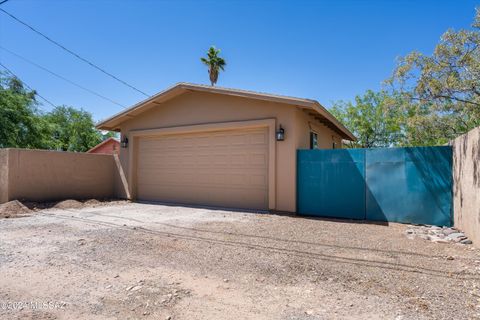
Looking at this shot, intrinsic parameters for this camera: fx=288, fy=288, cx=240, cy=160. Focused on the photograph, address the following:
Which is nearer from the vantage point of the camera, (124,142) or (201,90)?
(201,90)

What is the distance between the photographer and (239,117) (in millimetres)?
9406

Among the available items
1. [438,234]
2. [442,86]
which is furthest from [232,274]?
[442,86]

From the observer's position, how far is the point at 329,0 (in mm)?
9773

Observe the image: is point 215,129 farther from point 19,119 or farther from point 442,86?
point 19,119

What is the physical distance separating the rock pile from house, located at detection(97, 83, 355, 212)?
311 cm

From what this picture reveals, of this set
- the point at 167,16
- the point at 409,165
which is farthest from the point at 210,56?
the point at 409,165

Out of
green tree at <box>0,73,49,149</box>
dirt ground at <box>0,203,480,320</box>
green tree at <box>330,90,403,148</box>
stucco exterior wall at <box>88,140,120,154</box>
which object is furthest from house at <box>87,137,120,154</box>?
dirt ground at <box>0,203,480,320</box>

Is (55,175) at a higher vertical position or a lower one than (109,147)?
lower

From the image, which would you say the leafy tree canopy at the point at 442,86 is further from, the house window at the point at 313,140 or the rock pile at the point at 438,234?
the rock pile at the point at 438,234

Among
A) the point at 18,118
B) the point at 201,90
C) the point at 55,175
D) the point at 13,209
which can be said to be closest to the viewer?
the point at 13,209

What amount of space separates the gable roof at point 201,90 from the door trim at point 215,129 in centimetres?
76

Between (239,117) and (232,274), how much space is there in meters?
6.32

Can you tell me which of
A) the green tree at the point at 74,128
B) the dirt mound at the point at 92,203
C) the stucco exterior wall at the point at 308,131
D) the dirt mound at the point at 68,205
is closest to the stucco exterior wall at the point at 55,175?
the dirt mound at the point at 92,203

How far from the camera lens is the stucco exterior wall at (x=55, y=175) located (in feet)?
33.0
